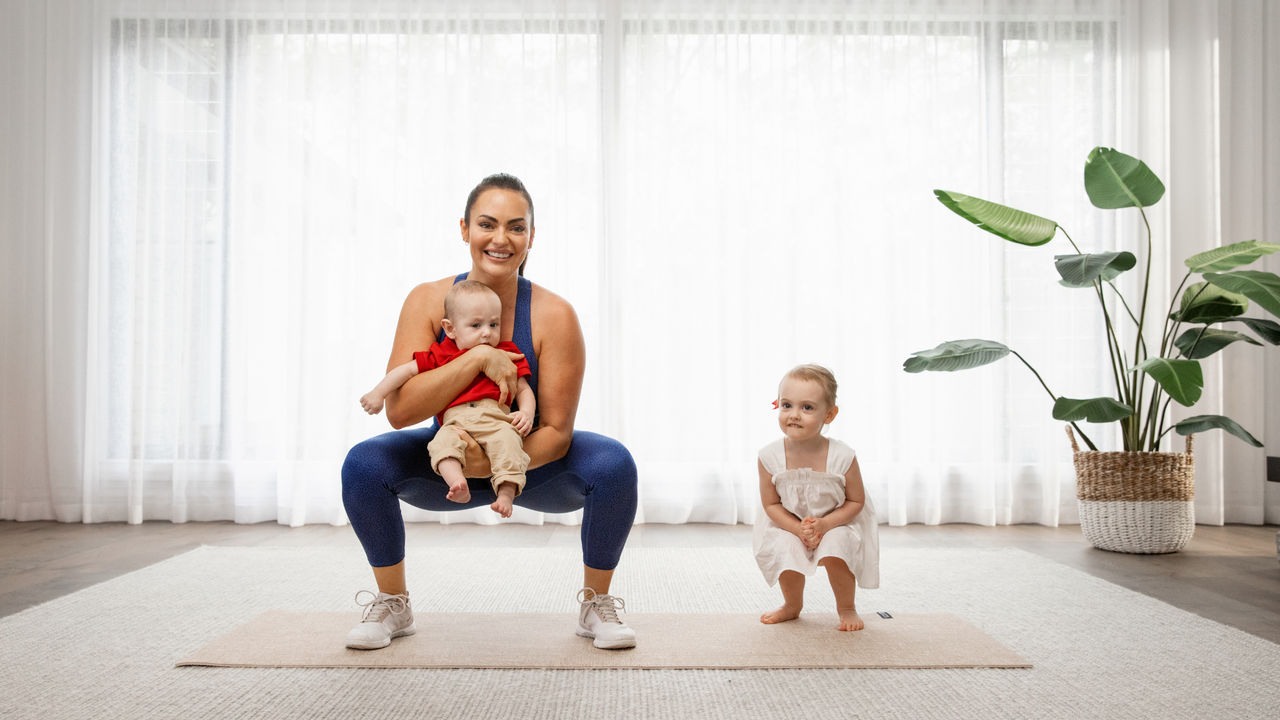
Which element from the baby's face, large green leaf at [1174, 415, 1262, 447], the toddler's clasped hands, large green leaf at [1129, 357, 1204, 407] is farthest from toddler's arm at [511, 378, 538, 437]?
large green leaf at [1174, 415, 1262, 447]

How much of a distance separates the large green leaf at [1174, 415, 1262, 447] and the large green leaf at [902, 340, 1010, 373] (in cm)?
66

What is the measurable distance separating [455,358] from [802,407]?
76 cm

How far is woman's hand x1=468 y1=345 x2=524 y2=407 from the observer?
1.63m

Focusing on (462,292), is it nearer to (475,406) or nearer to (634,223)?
(475,406)

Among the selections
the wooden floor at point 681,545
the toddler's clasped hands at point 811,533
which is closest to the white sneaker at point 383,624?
the toddler's clasped hands at point 811,533

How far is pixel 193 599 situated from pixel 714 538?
1.78m

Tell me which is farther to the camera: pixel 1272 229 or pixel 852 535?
pixel 1272 229

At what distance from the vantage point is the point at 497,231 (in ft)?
5.67

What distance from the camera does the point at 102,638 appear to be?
5.49ft

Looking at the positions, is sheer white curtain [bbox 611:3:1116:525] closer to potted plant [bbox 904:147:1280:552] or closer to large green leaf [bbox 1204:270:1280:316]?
potted plant [bbox 904:147:1280:552]

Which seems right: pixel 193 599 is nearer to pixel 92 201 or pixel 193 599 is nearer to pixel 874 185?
pixel 92 201

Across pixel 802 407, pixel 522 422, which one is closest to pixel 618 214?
pixel 802 407

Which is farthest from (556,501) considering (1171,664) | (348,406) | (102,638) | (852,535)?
(348,406)

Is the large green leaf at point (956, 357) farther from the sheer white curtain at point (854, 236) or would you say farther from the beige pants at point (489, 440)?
the beige pants at point (489, 440)
